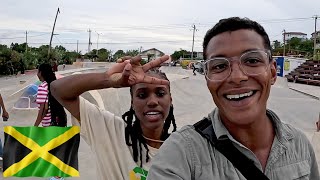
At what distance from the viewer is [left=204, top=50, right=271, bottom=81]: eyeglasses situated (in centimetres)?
133

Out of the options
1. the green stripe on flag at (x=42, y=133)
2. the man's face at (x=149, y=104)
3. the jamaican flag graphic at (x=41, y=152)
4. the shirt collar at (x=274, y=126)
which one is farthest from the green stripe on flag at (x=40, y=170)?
the shirt collar at (x=274, y=126)

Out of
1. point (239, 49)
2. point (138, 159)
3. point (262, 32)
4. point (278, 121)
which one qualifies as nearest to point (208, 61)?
point (239, 49)

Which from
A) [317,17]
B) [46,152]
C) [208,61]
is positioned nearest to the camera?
[208,61]

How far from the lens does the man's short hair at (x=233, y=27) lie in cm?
138

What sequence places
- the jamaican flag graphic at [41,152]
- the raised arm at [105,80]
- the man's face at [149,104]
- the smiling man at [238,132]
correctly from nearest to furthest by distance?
the smiling man at [238,132], the raised arm at [105,80], the man's face at [149,104], the jamaican flag graphic at [41,152]

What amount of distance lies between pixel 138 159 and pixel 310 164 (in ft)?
3.06

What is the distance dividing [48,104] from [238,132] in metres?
4.33

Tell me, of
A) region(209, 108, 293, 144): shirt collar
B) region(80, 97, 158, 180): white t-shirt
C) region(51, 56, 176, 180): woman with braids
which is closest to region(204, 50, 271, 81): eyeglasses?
region(209, 108, 293, 144): shirt collar

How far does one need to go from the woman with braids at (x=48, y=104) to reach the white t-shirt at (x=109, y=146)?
258 centimetres

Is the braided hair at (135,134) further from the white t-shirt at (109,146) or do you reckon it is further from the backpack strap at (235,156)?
the backpack strap at (235,156)

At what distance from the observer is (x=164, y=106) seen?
90.3 inches

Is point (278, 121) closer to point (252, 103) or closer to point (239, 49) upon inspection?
point (252, 103)

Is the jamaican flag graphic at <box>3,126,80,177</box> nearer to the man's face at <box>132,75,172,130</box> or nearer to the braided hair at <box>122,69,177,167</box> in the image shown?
the braided hair at <box>122,69,177,167</box>

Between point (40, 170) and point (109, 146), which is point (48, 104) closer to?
point (40, 170)
